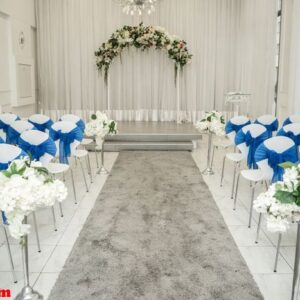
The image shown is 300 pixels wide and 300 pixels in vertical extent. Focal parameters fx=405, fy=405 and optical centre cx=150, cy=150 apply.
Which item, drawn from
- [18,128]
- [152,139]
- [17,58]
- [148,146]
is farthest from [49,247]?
[17,58]

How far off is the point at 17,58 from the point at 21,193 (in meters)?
7.69

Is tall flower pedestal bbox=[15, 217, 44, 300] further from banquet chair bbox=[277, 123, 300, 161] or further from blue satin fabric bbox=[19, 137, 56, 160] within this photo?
banquet chair bbox=[277, 123, 300, 161]

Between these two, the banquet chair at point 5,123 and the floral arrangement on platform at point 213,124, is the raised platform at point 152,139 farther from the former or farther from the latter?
the banquet chair at point 5,123

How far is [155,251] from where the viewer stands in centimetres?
365

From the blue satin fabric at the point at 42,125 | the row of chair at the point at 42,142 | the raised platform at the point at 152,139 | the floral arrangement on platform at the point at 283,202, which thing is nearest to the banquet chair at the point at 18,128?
the row of chair at the point at 42,142

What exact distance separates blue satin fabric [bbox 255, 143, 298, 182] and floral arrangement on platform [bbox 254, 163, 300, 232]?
139 cm

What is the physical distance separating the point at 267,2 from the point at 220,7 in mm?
2463

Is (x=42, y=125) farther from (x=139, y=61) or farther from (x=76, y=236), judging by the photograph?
(x=139, y=61)

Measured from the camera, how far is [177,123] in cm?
1094

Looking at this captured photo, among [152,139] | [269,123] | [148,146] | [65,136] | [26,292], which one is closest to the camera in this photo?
[26,292]

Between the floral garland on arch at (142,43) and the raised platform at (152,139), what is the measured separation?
7.82ft

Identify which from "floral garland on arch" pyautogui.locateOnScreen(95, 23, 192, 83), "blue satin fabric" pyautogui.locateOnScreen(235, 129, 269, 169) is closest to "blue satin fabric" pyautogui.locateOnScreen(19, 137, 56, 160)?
"blue satin fabric" pyautogui.locateOnScreen(235, 129, 269, 169)

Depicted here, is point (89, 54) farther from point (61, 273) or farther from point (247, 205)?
point (61, 273)

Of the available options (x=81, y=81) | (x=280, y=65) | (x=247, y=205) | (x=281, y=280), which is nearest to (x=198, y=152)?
(x=280, y=65)
